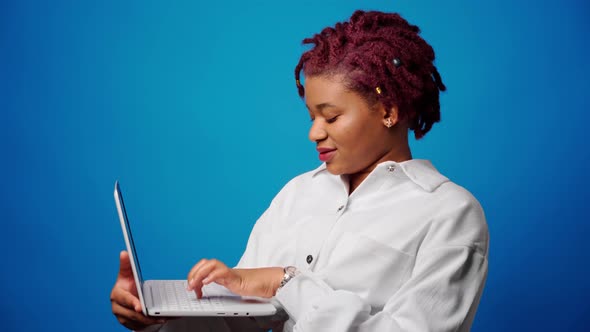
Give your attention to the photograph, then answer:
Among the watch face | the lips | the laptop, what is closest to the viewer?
the laptop

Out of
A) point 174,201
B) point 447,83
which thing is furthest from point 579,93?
point 174,201

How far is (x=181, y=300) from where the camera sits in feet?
5.09

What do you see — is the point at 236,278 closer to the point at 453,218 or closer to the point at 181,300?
the point at 181,300

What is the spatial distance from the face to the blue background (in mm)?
1071

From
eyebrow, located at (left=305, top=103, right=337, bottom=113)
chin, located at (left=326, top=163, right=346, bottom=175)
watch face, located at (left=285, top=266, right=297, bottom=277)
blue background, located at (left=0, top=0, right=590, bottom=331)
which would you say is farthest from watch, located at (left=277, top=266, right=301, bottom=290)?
blue background, located at (left=0, top=0, right=590, bottom=331)

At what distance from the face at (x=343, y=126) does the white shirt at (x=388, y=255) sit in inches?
2.2

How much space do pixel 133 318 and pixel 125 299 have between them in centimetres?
5

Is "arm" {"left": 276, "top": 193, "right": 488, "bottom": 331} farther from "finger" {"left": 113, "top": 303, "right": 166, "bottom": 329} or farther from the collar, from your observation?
"finger" {"left": 113, "top": 303, "right": 166, "bottom": 329}

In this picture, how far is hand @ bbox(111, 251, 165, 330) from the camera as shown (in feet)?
5.09

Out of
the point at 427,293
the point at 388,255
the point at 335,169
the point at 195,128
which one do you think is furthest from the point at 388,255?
the point at 195,128

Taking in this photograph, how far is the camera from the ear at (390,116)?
5.68ft

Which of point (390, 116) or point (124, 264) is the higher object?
point (390, 116)

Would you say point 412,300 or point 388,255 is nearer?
point 412,300

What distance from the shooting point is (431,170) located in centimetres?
178
